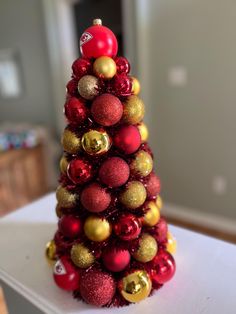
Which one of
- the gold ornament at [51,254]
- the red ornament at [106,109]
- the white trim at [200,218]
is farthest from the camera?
the white trim at [200,218]

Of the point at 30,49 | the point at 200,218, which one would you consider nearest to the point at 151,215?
the point at 200,218

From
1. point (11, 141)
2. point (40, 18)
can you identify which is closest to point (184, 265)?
point (11, 141)

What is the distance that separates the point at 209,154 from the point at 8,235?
157 centimetres

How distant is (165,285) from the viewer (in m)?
0.69

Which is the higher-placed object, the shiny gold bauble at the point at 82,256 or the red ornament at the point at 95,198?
the red ornament at the point at 95,198

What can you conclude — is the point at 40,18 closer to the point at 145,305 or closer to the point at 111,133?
the point at 111,133

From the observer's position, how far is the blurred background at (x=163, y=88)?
186cm

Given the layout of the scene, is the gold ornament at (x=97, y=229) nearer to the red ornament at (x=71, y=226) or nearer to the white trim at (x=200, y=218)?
the red ornament at (x=71, y=226)

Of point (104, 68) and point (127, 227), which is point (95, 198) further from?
point (104, 68)

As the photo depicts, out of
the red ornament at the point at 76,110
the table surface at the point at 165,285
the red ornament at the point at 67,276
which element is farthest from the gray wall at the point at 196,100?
the red ornament at the point at 67,276

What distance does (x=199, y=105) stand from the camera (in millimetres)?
1984

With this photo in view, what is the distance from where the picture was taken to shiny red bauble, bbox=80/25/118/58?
0.62 metres

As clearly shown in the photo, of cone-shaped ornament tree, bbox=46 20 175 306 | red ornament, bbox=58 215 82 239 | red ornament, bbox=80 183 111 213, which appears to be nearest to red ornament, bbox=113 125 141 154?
cone-shaped ornament tree, bbox=46 20 175 306

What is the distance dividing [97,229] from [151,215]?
0.46 feet
